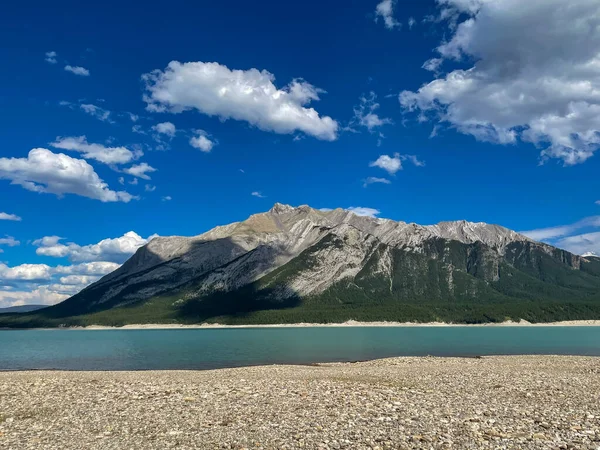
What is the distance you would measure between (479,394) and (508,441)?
436 inches

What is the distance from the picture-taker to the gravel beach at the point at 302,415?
17391 millimetres

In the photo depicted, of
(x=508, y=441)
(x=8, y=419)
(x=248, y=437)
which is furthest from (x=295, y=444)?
(x=8, y=419)

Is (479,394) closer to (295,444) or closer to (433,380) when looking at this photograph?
(433,380)

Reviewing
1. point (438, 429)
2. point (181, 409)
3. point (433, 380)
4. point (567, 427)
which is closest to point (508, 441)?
point (438, 429)

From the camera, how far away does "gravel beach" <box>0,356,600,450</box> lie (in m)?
17.4

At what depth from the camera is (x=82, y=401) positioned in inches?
1024

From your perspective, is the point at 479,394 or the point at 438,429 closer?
the point at 438,429

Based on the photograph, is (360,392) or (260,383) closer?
(360,392)

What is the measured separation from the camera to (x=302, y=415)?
2152 cm

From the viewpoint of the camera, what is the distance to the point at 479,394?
1070 inches

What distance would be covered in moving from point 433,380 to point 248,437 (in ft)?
67.9

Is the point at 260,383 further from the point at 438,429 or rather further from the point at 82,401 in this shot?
the point at 438,429

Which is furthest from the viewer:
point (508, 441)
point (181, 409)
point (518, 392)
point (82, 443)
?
point (518, 392)

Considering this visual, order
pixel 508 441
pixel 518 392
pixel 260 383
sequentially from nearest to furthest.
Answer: pixel 508 441 < pixel 518 392 < pixel 260 383
